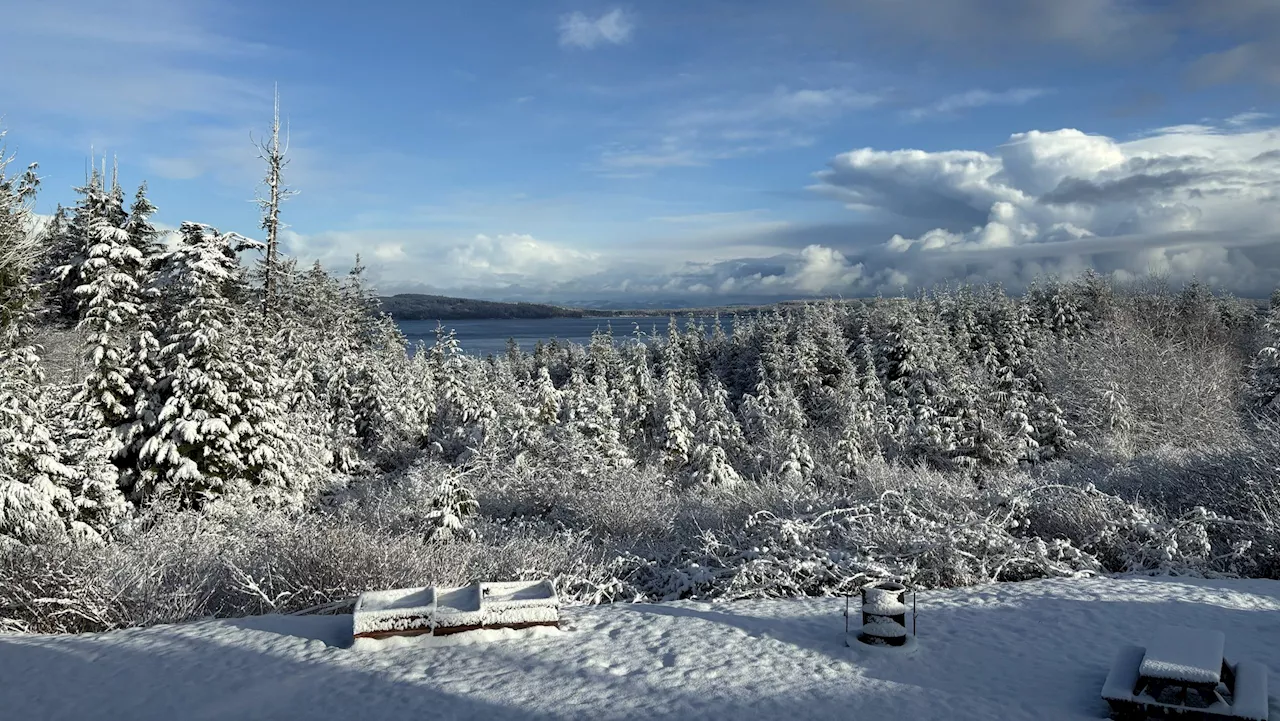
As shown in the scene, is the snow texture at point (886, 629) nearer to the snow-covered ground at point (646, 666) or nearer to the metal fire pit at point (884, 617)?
the metal fire pit at point (884, 617)

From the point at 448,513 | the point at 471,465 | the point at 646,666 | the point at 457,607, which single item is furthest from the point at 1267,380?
the point at 457,607

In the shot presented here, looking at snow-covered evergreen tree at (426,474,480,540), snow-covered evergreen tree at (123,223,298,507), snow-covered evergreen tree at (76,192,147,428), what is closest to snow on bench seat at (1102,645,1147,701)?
snow-covered evergreen tree at (426,474,480,540)

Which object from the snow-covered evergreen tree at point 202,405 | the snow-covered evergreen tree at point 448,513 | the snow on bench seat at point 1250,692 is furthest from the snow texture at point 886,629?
the snow-covered evergreen tree at point 202,405

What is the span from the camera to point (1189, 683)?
5316mm

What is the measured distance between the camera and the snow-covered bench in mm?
5254

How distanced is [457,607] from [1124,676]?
17.8 ft

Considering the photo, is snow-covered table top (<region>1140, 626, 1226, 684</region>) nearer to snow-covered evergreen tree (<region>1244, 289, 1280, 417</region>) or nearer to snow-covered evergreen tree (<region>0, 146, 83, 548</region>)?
snow-covered evergreen tree (<region>0, 146, 83, 548</region>)

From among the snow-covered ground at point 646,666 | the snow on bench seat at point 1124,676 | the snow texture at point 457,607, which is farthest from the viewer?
the snow texture at point 457,607

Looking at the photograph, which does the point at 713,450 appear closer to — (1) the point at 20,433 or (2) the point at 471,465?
(2) the point at 471,465

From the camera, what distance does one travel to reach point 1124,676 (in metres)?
5.71

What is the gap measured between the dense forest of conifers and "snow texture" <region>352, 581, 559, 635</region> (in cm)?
170

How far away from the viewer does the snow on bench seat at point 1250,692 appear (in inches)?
202

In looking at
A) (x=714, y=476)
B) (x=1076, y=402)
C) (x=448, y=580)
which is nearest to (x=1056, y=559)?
(x=448, y=580)

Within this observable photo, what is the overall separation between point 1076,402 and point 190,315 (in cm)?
3290
